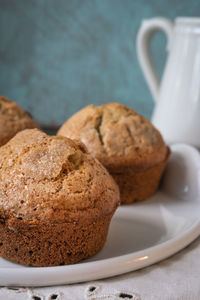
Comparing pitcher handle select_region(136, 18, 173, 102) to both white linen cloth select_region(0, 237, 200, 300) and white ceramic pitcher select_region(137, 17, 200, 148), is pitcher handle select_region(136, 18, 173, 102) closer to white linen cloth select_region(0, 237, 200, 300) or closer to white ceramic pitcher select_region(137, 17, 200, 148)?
white ceramic pitcher select_region(137, 17, 200, 148)

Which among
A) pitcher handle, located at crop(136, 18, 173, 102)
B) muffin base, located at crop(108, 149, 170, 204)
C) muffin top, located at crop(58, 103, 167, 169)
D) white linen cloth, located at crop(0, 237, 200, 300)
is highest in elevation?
pitcher handle, located at crop(136, 18, 173, 102)

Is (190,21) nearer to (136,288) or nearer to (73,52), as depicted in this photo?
(136,288)

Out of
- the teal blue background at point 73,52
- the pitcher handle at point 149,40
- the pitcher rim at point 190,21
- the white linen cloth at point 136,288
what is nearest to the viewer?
the white linen cloth at point 136,288

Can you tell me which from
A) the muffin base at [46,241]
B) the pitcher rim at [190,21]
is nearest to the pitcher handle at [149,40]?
the pitcher rim at [190,21]

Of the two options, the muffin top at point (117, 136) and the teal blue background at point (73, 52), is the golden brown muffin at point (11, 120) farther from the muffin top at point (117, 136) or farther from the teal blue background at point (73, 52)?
the teal blue background at point (73, 52)

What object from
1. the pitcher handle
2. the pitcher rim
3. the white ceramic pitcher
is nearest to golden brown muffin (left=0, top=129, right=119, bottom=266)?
the white ceramic pitcher

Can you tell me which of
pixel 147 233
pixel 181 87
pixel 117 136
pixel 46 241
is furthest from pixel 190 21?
pixel 46 241

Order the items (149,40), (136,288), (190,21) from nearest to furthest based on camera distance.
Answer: (136,288) → (190,21) → (149,40)
